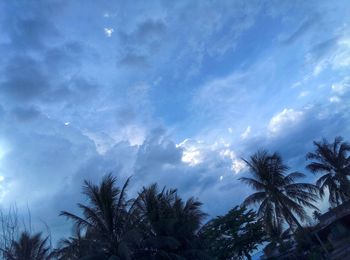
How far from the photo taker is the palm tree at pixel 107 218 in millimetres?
17703

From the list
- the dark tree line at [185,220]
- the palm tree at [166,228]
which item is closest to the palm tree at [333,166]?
the dark tree line at [185,220]

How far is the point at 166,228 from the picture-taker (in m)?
20.7

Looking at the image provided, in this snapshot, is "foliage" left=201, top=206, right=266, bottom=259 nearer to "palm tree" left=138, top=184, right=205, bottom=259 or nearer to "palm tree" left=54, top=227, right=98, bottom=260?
"palm tree" left=138, top=184, right=205, bottom=259

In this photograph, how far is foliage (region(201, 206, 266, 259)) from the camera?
25.7m

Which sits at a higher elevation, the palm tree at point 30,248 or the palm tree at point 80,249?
the palm tree at point 30,248

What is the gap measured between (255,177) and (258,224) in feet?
12.6

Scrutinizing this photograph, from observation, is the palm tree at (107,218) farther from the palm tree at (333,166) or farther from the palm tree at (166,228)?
the palm tree at (333,166)

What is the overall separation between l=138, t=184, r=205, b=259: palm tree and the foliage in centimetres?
214

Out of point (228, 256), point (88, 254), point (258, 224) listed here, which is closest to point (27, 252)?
point (88, 254)

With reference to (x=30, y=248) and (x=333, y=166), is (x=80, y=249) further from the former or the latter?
(x=333, y=166)

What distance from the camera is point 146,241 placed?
1919 cm

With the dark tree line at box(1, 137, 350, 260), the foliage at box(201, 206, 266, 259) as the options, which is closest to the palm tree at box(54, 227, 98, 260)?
the dark tree line at box(1, 137, 350, 260)

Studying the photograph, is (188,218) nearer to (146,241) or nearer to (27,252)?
(146,241)

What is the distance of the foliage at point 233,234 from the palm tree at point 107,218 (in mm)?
8829
